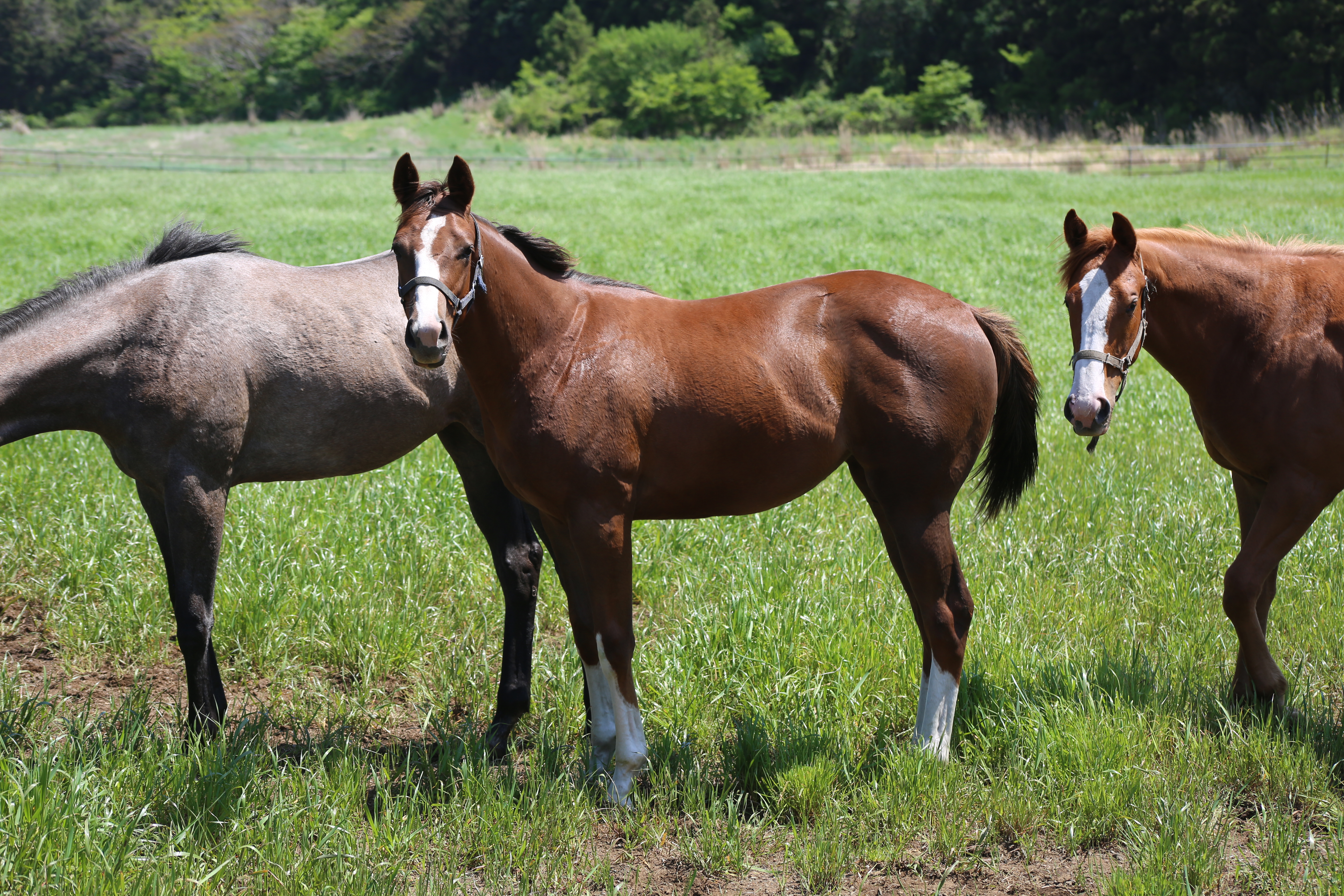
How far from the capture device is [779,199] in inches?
1059

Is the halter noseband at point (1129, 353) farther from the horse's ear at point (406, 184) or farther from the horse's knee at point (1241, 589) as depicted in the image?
the horse's ear at point (406, 184)

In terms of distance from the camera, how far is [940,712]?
347 cm

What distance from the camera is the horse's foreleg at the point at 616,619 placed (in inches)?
126

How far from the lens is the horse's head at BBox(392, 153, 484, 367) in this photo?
108 inches

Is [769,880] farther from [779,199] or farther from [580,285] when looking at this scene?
[779,199]

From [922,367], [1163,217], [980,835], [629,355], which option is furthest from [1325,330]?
[1163,217]

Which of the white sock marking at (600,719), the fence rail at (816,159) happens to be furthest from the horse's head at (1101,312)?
the fence rail at (816,159)

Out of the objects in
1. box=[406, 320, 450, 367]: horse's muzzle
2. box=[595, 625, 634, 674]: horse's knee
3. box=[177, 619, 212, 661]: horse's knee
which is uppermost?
box=[406, 320, 450, 367]: horse's muzzle

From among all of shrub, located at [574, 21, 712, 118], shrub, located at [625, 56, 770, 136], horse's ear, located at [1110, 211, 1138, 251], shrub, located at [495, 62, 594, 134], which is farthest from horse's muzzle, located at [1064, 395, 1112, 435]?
shrub, located at [574, 21, 712, 118]

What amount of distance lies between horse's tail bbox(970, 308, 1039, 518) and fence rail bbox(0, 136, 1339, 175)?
32074mm

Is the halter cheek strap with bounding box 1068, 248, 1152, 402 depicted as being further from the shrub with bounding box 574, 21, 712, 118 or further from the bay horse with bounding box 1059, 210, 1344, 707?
the shrub with bounding box 574, 21, 712, 118

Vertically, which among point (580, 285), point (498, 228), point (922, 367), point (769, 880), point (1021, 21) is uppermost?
point (1021, 21)

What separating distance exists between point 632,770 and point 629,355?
1501mm

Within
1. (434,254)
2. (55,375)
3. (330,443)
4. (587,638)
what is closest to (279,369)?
(330,443)
